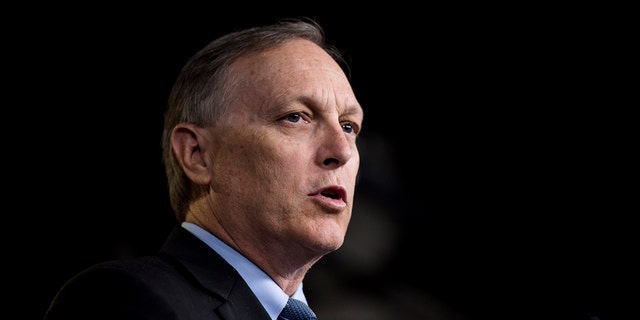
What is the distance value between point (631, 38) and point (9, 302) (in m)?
2.49

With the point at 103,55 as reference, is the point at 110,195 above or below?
below

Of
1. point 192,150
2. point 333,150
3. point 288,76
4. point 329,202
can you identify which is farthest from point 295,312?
point 288,76

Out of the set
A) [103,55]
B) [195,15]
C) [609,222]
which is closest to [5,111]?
[103,55]

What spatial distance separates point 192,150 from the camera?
5.96 ft

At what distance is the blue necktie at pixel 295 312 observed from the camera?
1.64m

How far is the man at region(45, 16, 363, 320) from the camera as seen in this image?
1.59m

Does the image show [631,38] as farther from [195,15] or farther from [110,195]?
[110,195]

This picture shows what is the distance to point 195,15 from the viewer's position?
2.46m

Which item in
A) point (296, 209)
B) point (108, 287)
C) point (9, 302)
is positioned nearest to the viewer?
point (108, 287)

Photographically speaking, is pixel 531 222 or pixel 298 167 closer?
pixel 298 167

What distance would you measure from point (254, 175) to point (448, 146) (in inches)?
54.1

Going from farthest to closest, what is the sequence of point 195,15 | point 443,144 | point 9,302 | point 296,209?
point 443,144
point 195,15
point 9,302
point 296,209

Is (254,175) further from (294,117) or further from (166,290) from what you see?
(166,290)

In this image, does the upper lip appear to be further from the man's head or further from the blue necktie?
the blue necktie
